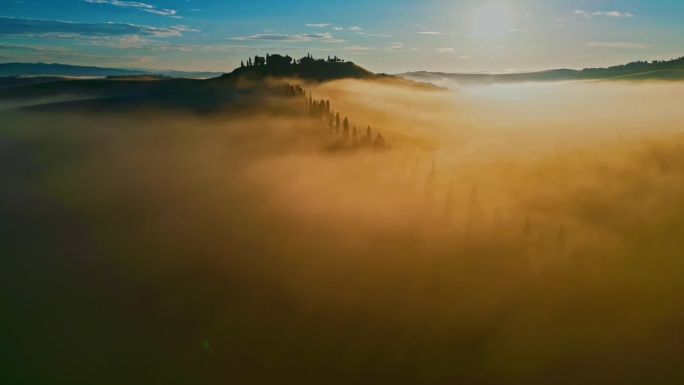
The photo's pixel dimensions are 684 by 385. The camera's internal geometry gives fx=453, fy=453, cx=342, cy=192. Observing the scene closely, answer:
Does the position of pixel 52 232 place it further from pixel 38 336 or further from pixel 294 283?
pixel 294 283

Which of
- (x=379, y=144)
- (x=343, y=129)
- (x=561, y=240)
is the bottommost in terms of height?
(x=561, y=240)

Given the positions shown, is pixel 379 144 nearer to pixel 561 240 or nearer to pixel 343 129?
pixel 343 129

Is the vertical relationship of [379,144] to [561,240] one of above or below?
above

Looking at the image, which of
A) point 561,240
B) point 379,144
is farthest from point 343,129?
point 561,240

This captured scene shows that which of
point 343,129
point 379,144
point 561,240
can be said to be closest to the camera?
point 561,240

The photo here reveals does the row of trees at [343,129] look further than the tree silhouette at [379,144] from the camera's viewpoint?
Yes

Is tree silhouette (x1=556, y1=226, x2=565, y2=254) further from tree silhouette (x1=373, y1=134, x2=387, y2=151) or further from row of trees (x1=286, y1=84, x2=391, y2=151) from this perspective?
row of trees (x1=286, y1=84, x2=391, y2=151)

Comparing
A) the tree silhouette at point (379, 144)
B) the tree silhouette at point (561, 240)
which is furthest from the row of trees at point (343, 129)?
the tree silhouette at point (561, 240)

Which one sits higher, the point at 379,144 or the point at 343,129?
the point at 343,129

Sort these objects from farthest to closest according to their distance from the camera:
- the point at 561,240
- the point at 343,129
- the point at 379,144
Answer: the point at 343,129, the point at 379,144, the point at 561,240

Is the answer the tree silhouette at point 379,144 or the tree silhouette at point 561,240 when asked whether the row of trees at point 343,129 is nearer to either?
the tree silhouette at point 379,144

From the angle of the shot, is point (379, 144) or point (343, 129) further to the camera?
point (343, 129)
